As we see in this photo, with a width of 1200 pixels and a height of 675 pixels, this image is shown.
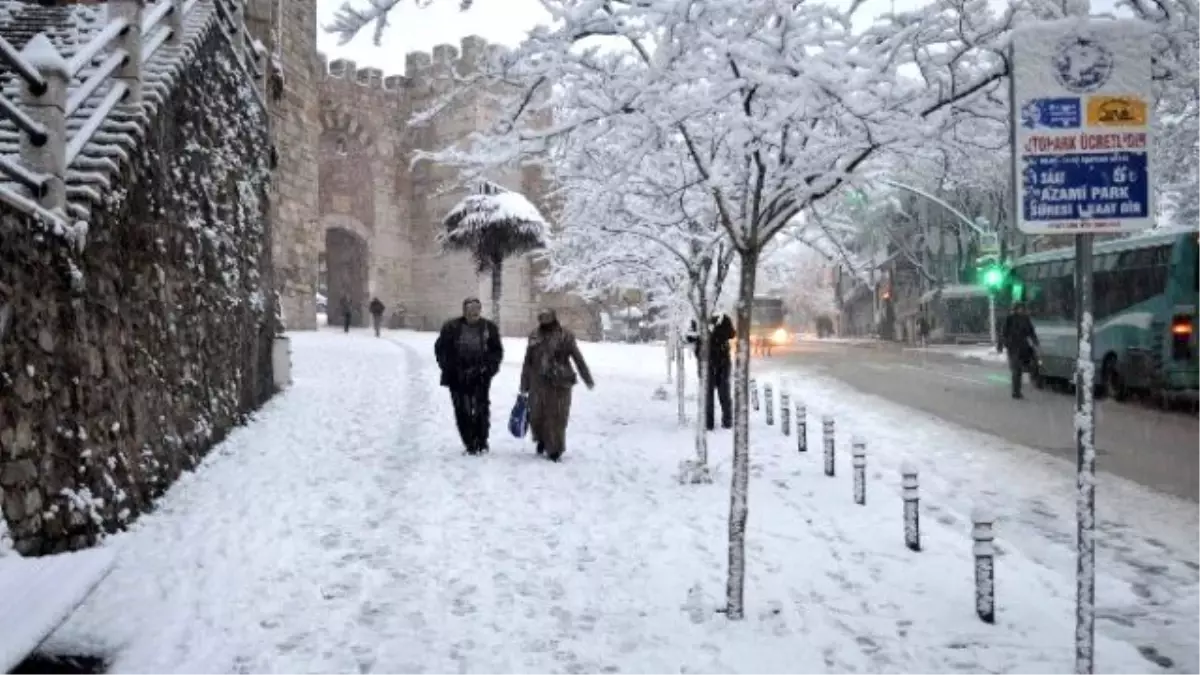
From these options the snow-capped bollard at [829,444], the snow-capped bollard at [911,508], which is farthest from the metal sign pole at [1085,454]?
the snow-capped bollard at [829,444]

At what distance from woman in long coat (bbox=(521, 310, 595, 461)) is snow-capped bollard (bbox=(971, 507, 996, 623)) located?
17.9 ft

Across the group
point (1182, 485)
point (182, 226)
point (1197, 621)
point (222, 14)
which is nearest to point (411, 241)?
point (222, 14)

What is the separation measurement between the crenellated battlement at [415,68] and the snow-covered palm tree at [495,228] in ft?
40.9

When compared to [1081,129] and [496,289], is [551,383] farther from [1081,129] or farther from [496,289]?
[496,289]

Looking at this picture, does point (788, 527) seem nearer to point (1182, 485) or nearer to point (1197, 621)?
point (1197, 621)

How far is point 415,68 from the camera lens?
41.6 metres

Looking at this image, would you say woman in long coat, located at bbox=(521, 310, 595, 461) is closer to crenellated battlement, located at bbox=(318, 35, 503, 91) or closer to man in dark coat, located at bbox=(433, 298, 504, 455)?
man in dark coat, located at bbox=(433, 298, 504, 455)

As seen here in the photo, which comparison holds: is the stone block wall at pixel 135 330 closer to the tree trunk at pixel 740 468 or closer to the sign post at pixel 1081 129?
the tree trunk at pixel 740 468

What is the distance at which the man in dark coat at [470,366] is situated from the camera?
10211mm

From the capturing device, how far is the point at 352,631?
15.8 ft

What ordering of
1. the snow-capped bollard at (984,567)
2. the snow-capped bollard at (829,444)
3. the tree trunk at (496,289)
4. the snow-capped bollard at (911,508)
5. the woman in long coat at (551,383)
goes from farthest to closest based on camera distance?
the tree trunk at (496,289) → the woman in long coat at (551,383) → the snow-capped bollard at (829,444) → the snow-capped bollard at (911,508) → the snow-capped bollard at (984,567)

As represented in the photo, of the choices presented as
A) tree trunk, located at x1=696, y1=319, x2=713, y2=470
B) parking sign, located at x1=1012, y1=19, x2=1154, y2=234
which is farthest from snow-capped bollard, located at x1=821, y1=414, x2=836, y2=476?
parking sign, located at x1=1012, y1=19, x2=1154, y2=234

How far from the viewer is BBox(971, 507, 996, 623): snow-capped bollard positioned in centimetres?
509

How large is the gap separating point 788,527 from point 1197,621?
2.82 meters
